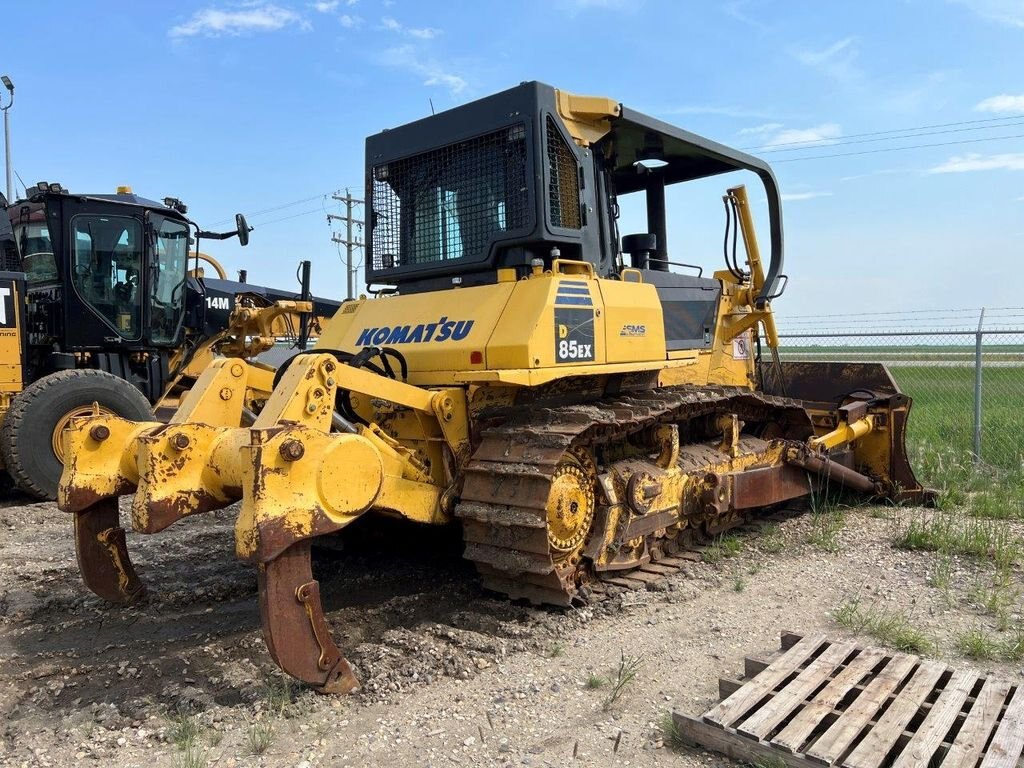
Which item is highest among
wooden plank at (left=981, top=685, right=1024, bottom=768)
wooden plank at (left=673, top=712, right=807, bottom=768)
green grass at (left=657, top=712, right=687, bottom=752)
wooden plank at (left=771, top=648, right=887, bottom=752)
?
wooden plank at (left=771, top=648, right=887, bottom=752)

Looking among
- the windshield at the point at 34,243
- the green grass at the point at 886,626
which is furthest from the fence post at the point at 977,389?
the windshield at the point at 34,243

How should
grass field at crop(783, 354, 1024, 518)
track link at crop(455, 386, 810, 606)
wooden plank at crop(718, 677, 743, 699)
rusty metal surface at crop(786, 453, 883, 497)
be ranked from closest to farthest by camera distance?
wooden plank at crop(718, 677, 743, 699) → track link at crop(455, 386, 810, 606) → rusty metal surface at crop(786, 453, 883, 497) → grass field at crop(783, 354, 1024, 518)

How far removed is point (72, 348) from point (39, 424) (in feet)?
5.38

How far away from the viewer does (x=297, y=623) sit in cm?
349

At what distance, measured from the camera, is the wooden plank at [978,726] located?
2.88m

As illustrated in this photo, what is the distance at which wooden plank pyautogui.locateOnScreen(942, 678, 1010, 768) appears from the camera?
2.88 m

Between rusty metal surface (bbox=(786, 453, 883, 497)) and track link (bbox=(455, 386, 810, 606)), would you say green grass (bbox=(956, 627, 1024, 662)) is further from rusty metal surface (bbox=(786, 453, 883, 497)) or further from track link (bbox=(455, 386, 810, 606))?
rusty metal surface (bbox=(786, 453, 883, 497))

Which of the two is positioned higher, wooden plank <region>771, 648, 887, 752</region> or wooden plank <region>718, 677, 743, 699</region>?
wooden plank <region>771, 648, 887, 752</region>

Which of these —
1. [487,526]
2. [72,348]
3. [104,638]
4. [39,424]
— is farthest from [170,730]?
[72,348]

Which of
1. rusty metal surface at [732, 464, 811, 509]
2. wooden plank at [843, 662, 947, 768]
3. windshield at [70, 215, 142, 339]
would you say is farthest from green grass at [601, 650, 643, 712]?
windshield at [70, 215, 142, 339]

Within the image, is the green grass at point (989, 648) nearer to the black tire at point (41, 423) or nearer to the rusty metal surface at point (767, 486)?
the rusty metal surface at point (767, 486)

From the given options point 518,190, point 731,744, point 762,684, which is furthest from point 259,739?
point 518,190

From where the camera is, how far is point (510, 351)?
4473 mm

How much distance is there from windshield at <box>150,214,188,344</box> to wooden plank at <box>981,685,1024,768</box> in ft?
31.8
